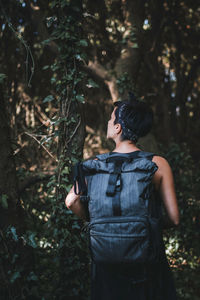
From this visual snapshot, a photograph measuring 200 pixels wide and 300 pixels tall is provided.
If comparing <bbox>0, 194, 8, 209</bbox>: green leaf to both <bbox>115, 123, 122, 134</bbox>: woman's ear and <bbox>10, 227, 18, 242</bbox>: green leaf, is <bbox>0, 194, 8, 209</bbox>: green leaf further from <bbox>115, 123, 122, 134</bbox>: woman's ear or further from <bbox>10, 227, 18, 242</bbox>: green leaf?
<bbox>115, 123, 122, 134</bbox>: woman's ear

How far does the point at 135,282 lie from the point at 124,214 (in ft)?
1.30

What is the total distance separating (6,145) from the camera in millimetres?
2674

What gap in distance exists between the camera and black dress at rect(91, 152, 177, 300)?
5.82 feet

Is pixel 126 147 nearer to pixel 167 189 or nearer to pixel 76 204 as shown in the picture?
pixel 167 189

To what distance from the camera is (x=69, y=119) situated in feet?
9.68

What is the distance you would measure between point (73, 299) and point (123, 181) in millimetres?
1663

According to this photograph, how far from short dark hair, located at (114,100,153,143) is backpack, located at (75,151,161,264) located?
0.58 feet

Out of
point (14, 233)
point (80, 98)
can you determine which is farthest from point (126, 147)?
point (14, 233)

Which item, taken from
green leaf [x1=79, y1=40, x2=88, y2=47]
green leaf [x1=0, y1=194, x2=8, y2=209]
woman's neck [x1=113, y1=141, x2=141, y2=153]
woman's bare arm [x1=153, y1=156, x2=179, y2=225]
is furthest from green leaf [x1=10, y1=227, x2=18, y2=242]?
green leaf [x1=79, y1=40, x2=88, y2=47]

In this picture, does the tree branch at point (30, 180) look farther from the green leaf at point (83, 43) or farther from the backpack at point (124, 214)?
the backpack at point (124, 214)

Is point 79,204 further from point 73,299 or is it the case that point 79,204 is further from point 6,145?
point 73,299

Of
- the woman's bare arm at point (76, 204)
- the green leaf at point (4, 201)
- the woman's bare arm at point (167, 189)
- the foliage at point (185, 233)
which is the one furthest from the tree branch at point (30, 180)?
the woman's bare arm at point (167, 189)

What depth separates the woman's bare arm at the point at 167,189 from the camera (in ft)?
5.95

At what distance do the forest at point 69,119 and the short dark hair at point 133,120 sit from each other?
101cm
